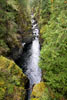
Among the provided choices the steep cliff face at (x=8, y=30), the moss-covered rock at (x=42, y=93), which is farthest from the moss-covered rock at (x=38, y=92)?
the steep cliff face at (x=8, y=30)

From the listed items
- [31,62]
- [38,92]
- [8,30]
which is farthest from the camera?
[31,62]

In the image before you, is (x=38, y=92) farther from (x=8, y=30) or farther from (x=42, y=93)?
(x=8, y=30)

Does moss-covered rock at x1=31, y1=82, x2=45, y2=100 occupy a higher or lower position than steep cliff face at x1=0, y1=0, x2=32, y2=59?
lower

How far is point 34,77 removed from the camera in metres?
14.7

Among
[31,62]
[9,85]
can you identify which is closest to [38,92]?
[9,85]

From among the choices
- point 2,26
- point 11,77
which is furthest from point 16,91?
point 2,26

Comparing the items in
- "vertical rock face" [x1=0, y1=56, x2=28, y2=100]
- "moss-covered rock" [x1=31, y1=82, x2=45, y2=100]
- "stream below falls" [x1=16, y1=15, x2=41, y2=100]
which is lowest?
"stream below falls" [x1=16, y1=15, x2=41, y2=100]

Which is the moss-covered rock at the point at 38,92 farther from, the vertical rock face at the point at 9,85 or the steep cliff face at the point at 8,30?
the steep cliff face at the point at 8,30

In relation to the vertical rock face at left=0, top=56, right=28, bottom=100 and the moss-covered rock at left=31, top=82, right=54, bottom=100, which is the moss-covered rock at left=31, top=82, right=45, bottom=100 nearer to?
the moss-covered rock at left=31, top=82, right=54, bottom=100

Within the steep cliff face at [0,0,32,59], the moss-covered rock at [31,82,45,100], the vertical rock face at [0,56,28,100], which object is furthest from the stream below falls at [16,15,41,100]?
the vertical rock face at [0,56,28,100]

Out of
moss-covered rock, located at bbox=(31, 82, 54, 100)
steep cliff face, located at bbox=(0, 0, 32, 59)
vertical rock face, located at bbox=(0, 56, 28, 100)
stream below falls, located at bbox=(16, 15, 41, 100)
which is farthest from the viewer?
stream below falls, located at bbox=(16, 15, 41, 100)

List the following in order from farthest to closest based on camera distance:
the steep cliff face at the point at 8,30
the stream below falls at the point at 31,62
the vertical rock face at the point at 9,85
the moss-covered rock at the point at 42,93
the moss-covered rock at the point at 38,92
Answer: the stream below falls at the point at 31,62
the steep cliff face at the point at 8,30
the moss-covered rock at the point at 38,92
the vertical rock face at the point at 9,85
the moss-covered rock at the point at 42,93

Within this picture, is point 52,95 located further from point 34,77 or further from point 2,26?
point 2,26

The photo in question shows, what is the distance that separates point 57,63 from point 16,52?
1114 centimetres
